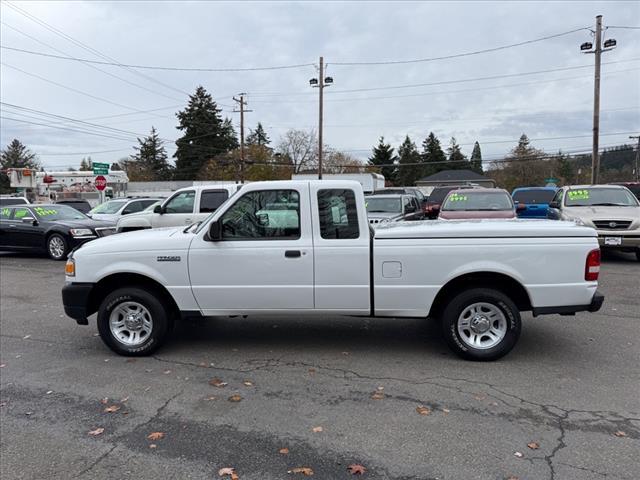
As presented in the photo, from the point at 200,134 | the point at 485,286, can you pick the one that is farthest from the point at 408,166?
the point at 485,286

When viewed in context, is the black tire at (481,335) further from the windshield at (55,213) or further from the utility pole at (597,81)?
the utility pole at (597,81)

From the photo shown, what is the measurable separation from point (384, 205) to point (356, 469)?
12.2 metres

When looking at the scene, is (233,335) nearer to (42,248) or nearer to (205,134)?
(42,248)

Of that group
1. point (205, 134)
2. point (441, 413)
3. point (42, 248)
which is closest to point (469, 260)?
point (441, 413)

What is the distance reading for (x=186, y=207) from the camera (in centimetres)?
1252

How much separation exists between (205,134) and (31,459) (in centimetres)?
7471

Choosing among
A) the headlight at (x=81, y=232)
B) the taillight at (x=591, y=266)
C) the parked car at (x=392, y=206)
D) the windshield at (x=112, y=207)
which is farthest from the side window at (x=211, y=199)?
the taillight at (x=591, y=266)

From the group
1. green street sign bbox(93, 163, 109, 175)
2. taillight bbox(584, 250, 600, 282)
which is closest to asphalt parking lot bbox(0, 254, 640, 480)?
taillight bbox(584, 250, 600, 282)

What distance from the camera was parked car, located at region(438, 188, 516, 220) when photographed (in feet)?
38.9

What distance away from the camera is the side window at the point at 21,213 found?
1373cm

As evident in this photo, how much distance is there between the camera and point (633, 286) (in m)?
8.66

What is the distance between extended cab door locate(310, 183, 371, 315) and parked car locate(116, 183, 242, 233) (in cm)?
713

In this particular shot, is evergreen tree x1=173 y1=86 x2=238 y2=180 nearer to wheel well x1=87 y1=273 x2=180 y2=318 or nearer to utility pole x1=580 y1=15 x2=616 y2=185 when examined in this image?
utility pole x1=580 y1=15 x2=616 y2=185

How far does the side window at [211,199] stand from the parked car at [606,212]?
317 inches
